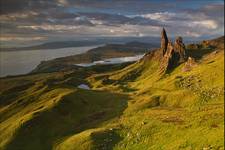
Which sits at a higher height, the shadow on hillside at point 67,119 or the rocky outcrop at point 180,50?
the rocky outcrop at point 180,50

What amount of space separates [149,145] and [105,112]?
107ft

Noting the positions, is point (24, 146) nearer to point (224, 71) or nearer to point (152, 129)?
point (152, 129)

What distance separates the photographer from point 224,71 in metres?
107

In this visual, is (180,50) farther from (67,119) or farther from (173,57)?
(67,119)

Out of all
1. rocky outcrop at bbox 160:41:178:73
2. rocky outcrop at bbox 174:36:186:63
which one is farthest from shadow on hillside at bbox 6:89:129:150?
rocky outcrop at bbox 174:36:186:63

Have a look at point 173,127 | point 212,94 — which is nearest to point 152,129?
point 173,127

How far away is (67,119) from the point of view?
86.7 metres

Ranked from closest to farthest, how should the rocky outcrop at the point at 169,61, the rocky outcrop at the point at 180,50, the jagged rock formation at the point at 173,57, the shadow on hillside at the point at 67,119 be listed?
the shadow on hillside at the point at 67,119, the rocky outcrop at the point at 169,61, the jagged rock formation at the point at 173,57, the rocky outcrop at the point at 180,50

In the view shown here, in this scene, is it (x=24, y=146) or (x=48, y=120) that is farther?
(x=48, y=120)

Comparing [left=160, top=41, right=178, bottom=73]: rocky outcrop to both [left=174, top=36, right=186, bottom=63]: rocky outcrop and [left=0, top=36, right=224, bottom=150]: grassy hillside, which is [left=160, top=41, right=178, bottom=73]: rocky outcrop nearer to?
[left=174, top=36, right=186, bottom=63]: rocky outcrop

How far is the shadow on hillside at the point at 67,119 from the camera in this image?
74.6 metres

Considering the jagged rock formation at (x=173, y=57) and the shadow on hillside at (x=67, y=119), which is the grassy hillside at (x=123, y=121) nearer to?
the shadow on hillside at (x=67, y=119)

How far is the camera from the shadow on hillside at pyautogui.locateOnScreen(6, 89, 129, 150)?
74625 millimetres

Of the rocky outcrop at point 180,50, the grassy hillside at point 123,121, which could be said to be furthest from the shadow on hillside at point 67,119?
the rocky outcrop at point 180,50
